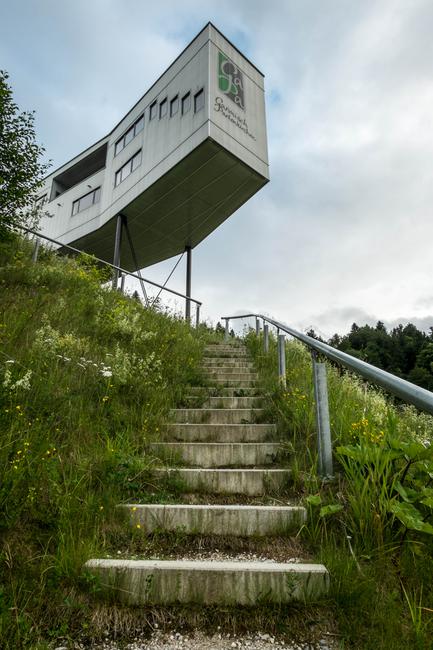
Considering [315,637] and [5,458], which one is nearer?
[315,637]

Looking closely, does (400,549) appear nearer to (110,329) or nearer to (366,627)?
(366,627)

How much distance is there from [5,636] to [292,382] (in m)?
3.82

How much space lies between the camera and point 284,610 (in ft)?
6.22

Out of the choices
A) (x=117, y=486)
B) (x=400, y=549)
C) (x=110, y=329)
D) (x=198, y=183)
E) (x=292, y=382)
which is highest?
(x=198, y=183)

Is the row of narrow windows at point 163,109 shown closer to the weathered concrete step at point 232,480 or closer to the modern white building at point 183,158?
the modern white building at point 183,158

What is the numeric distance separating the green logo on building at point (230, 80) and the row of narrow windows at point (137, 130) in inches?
42.6

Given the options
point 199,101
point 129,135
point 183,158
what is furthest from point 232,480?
point 129,135

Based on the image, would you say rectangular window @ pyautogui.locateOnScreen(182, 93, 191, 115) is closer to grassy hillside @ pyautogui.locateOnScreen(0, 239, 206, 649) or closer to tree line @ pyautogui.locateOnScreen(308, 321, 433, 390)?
grassy hillside @ pyautogui.locateOnScreen(0, 239, 206, 649)

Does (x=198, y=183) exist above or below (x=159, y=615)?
above

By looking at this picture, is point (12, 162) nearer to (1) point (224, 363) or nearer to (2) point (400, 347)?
(1) point (224, 363)

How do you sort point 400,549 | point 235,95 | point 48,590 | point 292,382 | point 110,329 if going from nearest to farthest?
point 48,590
point 400,549
point 292,382
point 110,329
point 235,95

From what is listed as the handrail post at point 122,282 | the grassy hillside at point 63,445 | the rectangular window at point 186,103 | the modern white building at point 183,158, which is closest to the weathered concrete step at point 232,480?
the grassy hillside at point 63,445

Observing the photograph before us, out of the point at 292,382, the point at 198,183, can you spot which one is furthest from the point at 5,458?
the point at 198,183

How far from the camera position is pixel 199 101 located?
511 inches
